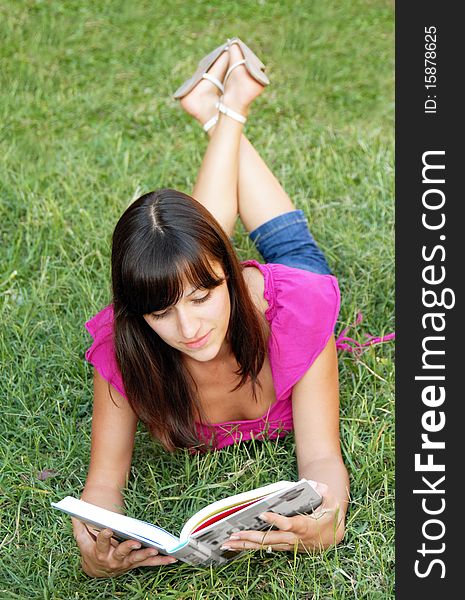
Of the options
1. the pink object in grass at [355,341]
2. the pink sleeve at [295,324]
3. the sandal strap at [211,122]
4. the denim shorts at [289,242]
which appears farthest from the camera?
the sandal strap at [211,122]

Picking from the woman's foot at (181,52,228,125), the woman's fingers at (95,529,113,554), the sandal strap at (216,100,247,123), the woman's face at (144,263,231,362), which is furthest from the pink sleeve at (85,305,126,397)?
the woman's foot at (181,52,228,125)

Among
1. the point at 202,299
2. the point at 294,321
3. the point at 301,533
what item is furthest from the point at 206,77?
the point at 301,533

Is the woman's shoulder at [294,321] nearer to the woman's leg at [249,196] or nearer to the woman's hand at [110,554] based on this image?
the woman's leg at [249,196]

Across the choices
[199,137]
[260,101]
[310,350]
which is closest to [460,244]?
[310,350]

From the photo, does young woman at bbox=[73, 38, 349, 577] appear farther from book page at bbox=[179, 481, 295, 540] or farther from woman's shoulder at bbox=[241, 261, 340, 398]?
book page at bbox=[179, 481, 295, 540]

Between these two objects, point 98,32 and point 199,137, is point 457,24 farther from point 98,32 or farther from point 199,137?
point 98,32

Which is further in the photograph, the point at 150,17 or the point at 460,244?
the point at 150,17

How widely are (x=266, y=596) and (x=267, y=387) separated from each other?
71cm

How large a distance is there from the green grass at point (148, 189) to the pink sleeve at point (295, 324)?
0.96 feet

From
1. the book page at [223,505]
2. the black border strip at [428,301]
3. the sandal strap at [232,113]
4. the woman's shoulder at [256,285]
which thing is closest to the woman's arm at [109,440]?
the woman's shoulder at [256,285]

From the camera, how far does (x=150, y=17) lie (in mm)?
6352

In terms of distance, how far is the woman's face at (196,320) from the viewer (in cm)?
261

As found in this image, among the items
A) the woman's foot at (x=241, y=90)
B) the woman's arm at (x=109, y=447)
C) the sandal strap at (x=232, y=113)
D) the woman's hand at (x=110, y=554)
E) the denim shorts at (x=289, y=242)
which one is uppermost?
the woman's foot at (x=241, y=90)

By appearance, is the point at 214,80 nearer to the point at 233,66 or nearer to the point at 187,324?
the point at 233,66
